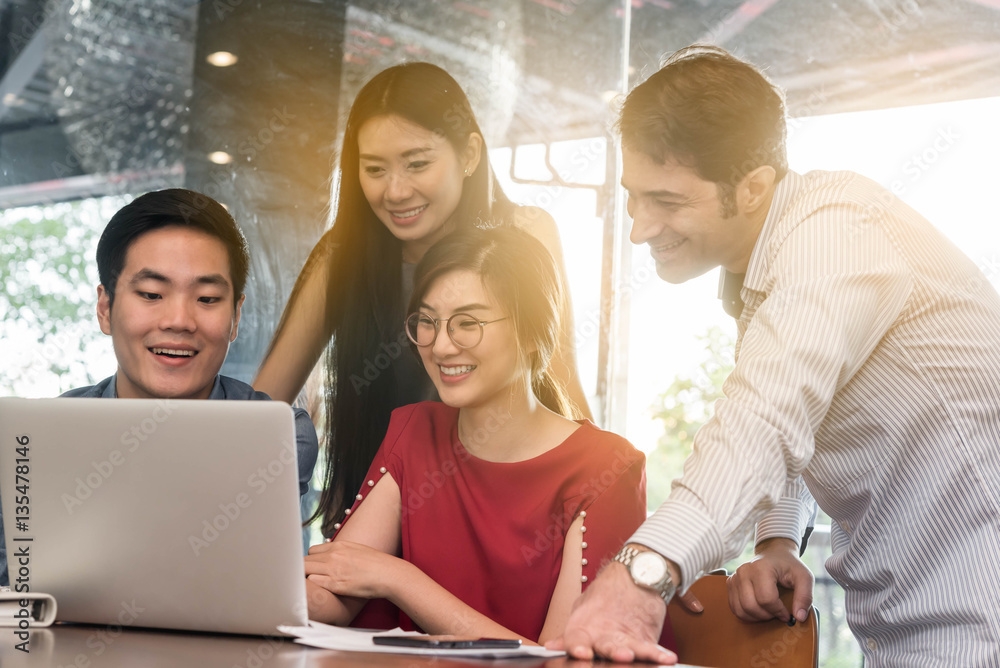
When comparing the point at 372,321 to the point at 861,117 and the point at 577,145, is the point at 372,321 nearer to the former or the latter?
the point at 577,145

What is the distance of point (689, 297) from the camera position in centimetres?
260

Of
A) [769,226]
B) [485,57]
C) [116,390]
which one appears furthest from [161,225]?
[485,57]

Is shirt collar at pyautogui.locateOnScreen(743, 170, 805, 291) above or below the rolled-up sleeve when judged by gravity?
above

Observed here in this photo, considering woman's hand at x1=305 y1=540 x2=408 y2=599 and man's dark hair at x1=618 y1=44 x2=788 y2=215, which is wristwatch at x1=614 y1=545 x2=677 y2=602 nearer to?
woman's hand at x1=305 y1=540 x2=408 y2=599

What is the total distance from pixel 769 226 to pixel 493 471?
2.02ft

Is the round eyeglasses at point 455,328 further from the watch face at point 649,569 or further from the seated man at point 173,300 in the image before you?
the watch face at point 649,569

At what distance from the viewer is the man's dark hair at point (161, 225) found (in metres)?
1.53

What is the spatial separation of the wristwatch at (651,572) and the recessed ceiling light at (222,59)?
2.57m

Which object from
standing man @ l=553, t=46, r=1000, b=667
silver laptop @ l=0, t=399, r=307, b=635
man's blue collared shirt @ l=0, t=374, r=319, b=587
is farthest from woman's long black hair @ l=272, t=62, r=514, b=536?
silver laptop @ l=0, t=399, r=307, b=635

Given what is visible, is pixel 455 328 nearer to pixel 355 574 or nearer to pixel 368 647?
pixel 355 574

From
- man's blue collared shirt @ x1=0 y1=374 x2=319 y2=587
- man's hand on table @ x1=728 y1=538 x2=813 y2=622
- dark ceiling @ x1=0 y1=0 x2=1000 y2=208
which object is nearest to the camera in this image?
man's hand on table @ x1=728 y1=538 x2=813 y2=622

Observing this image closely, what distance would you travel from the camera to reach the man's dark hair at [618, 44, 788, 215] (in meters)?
1.25

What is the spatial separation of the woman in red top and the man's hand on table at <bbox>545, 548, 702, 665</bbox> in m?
0.38

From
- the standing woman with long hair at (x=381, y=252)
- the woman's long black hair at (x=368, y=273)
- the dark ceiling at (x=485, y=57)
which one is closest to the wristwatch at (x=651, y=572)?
the standing woman with long hair at (x=381, y=252)
